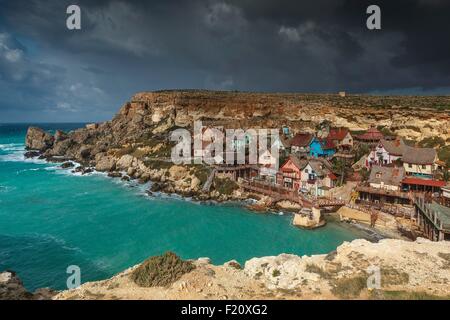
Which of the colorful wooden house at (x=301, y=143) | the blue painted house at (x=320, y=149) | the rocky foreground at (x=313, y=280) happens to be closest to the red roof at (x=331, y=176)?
the blue painted house at (x=320, y=149)

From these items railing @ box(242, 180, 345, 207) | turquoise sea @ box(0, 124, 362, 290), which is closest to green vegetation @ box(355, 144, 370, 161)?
railing @ box(242, 180, 345, 207)

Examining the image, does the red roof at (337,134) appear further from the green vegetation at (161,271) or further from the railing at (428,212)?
the green vegetation at (161,271)

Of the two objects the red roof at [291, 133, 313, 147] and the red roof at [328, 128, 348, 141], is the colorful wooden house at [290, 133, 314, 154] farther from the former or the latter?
the red roof at [328, 128, 348, 141]

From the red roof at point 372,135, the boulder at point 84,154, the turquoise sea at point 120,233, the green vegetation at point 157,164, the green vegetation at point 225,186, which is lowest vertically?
the turquoise sea at point 120,233

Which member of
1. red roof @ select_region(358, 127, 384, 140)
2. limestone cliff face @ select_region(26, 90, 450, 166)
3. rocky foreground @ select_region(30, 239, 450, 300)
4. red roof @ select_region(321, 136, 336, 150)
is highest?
limestone cliff face @ select_region(26, 90, 450, 166)

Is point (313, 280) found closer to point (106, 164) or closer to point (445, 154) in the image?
point (445, 154)

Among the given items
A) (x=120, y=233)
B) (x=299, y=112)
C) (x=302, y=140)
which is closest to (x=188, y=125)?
(x=299, y=112)
